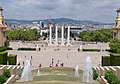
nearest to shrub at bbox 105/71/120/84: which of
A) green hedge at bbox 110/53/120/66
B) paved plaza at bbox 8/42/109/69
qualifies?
green hedge at bbox 110/53/120/66

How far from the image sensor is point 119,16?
75.1 meters

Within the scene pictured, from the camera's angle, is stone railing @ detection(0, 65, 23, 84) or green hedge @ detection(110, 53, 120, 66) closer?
stone railing @ detection(0, 65, 23, 84)

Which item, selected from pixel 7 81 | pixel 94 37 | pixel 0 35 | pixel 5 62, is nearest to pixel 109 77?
pixel 7 81

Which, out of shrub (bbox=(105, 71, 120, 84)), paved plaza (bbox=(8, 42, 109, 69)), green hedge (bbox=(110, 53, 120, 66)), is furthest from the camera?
paved plaza (bbox=(8, 42, 109, 69))

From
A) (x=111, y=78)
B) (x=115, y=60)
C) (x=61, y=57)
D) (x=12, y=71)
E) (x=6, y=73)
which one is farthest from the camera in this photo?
(x=61, y=57)

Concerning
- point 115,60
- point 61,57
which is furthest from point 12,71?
point 61,57

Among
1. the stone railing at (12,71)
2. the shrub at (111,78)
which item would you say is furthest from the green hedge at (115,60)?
the shrub at (111,78)

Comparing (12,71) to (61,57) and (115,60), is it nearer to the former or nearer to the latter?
(115,60)

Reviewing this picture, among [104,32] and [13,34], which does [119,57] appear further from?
[13,34]

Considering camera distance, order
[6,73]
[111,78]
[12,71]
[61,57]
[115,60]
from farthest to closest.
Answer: [61,57] < [115,60] < [12,71] < [6,73] < [111,78]

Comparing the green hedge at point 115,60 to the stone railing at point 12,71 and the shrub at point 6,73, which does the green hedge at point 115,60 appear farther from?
the shrub at point 6,73

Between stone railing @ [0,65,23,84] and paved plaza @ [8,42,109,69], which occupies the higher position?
stone railing @ [0,65,23,84]

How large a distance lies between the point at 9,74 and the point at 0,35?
1872 inches

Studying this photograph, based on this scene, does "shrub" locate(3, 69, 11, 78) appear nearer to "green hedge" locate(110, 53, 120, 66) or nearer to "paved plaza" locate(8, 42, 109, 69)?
"green hedge" locate(110, 53, 120, 66)
